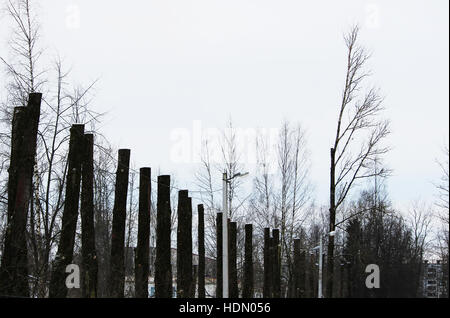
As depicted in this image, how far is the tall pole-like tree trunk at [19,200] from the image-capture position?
48.4 feet

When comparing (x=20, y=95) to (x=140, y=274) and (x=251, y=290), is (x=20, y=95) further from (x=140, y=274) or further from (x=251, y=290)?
(x=251, y=290)

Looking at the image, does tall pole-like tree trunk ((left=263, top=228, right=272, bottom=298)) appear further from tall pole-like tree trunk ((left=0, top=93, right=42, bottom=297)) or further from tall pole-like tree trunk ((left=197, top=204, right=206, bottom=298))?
tall pole-like tree trunk ((left=0, top=93, right=42, bottom=297))

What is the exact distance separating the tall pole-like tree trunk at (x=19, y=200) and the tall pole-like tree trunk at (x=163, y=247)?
7321 mm

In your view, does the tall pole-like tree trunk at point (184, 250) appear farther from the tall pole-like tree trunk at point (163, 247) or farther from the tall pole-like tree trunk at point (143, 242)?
the tall pole-like tree trunk at point (143, 242)

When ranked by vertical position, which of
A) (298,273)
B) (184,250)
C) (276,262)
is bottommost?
(298,273)

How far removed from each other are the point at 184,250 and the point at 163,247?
252 centimetres

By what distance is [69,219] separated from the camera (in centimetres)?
1697

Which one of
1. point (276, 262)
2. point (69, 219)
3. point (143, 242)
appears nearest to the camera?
point (69, 219)

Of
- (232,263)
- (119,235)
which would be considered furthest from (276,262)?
(119,235)

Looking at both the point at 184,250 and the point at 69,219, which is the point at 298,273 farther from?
the point at 69,219

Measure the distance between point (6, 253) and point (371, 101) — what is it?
82.5ft

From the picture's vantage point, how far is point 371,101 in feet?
117

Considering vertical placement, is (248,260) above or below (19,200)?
below

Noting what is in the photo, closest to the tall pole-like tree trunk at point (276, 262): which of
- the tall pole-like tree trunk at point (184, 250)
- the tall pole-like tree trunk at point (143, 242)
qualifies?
the tall pole-like tree trunk at point (184, 250)
